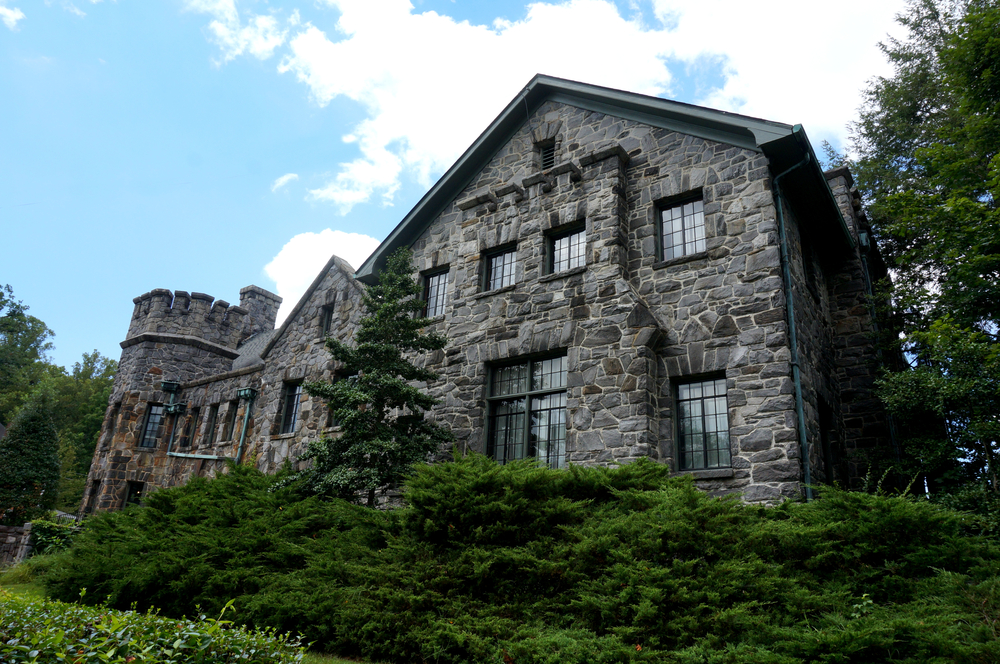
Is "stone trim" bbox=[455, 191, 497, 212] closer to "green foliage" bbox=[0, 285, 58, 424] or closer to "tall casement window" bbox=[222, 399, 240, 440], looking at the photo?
"tall casement window" bbox=[222, 399, 240, 440]

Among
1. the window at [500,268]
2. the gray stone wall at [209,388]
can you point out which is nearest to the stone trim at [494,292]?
the window at [500,268]

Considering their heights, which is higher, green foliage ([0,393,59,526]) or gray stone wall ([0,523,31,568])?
green foliage ([0,393,59,526])

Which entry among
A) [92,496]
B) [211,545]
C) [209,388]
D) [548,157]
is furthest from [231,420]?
[548,157]

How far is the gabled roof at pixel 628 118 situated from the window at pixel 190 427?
35.8 feet

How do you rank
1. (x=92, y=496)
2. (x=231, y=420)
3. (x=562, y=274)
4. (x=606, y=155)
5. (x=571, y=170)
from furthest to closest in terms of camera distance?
(x=92, y=496)
(x=231, y=420)
(x=571, y=170)
(x=606, y=155)
(x=562, y=274)

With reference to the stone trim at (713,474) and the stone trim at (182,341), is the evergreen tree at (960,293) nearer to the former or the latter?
the stone trim at (713,474)

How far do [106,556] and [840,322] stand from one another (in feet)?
46.8

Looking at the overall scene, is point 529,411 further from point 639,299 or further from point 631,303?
point 639,299

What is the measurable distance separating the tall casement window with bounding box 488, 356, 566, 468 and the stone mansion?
1.5 inches

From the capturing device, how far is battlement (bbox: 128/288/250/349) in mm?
25766

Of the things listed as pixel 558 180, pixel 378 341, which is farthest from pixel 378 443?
pixel 558 180

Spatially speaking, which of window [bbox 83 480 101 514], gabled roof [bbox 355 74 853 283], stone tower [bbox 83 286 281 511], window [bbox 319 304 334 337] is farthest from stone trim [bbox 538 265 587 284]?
window [bbox 83 480 101 514]

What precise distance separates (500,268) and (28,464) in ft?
50.6

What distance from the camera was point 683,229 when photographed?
11812 millimetres
